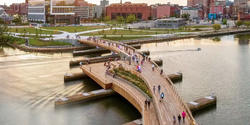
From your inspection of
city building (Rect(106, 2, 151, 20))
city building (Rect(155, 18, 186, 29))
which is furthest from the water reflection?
city building (Rect(106, 2, 151, 20))

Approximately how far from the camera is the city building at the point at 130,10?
152 metres

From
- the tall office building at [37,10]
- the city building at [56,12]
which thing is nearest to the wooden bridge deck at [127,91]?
the city building at [56,12]

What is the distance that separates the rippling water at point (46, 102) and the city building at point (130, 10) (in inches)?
4651

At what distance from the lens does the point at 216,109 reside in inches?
907

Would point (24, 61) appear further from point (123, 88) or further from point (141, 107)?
point (141, 107)

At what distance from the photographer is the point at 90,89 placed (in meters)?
29.0

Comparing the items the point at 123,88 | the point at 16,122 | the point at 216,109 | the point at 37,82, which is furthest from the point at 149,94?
the point at 37,82

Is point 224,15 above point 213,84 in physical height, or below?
above

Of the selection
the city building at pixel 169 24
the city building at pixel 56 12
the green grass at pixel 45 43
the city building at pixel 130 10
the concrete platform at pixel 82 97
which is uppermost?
the city building at pixel 130 10

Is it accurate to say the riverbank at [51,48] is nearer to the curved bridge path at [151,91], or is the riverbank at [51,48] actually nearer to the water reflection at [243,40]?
the curved bridge path at [151,91]

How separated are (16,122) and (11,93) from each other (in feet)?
23.1

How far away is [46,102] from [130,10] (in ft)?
433

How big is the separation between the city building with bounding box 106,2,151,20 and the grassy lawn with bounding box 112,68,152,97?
126 metres

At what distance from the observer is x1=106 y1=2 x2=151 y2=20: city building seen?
152375 millimetres
